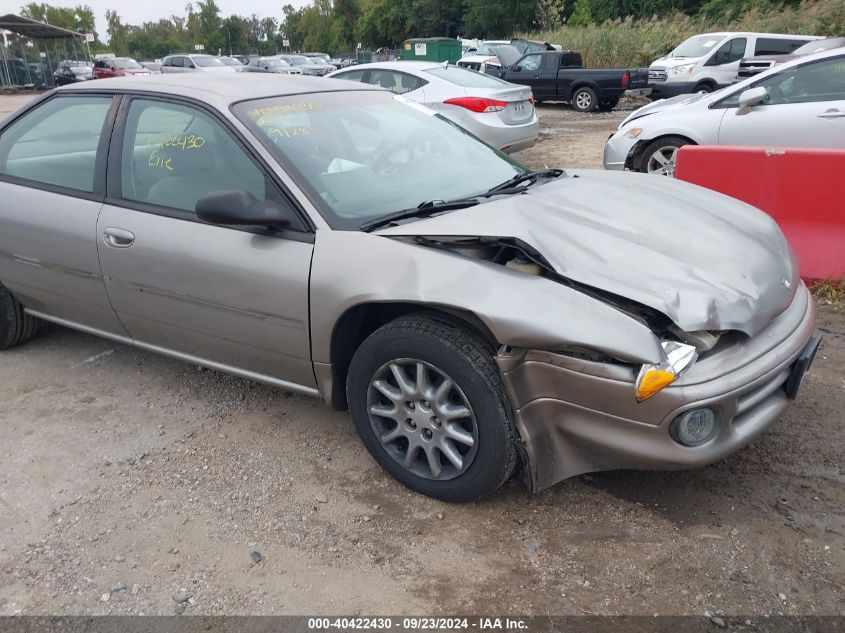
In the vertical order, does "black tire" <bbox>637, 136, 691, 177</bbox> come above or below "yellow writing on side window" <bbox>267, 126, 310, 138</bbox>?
below

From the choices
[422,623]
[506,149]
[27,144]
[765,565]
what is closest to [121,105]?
[27,144]

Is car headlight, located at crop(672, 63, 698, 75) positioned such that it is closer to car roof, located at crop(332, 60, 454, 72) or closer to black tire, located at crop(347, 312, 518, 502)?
car roof, located at crop(332, 60, 454, 72)

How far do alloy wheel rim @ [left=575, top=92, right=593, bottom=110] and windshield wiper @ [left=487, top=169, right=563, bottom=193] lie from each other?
15.9 metres

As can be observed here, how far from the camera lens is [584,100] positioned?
18.8 m

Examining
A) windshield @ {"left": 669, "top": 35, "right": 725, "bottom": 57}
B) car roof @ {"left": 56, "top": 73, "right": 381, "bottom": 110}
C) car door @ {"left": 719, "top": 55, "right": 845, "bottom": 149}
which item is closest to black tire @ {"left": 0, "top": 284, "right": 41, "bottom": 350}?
car roof @ {"left": 56, "top": 73, "right": 381, "bottom": 110}

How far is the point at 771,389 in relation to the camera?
268 cm

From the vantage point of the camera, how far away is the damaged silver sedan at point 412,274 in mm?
2490

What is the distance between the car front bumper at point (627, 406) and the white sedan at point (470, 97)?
7.09 metres

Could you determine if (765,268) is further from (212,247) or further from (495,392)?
(212,247)

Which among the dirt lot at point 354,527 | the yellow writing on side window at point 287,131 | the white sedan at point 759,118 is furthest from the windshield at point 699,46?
the yellow writing on side window at point 287,131

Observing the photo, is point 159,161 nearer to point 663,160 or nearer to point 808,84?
point 663,160

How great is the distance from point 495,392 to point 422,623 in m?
0.82

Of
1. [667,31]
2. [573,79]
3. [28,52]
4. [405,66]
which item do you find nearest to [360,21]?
[28,52]

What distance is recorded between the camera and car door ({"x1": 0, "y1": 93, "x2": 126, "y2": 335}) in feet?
12.0
